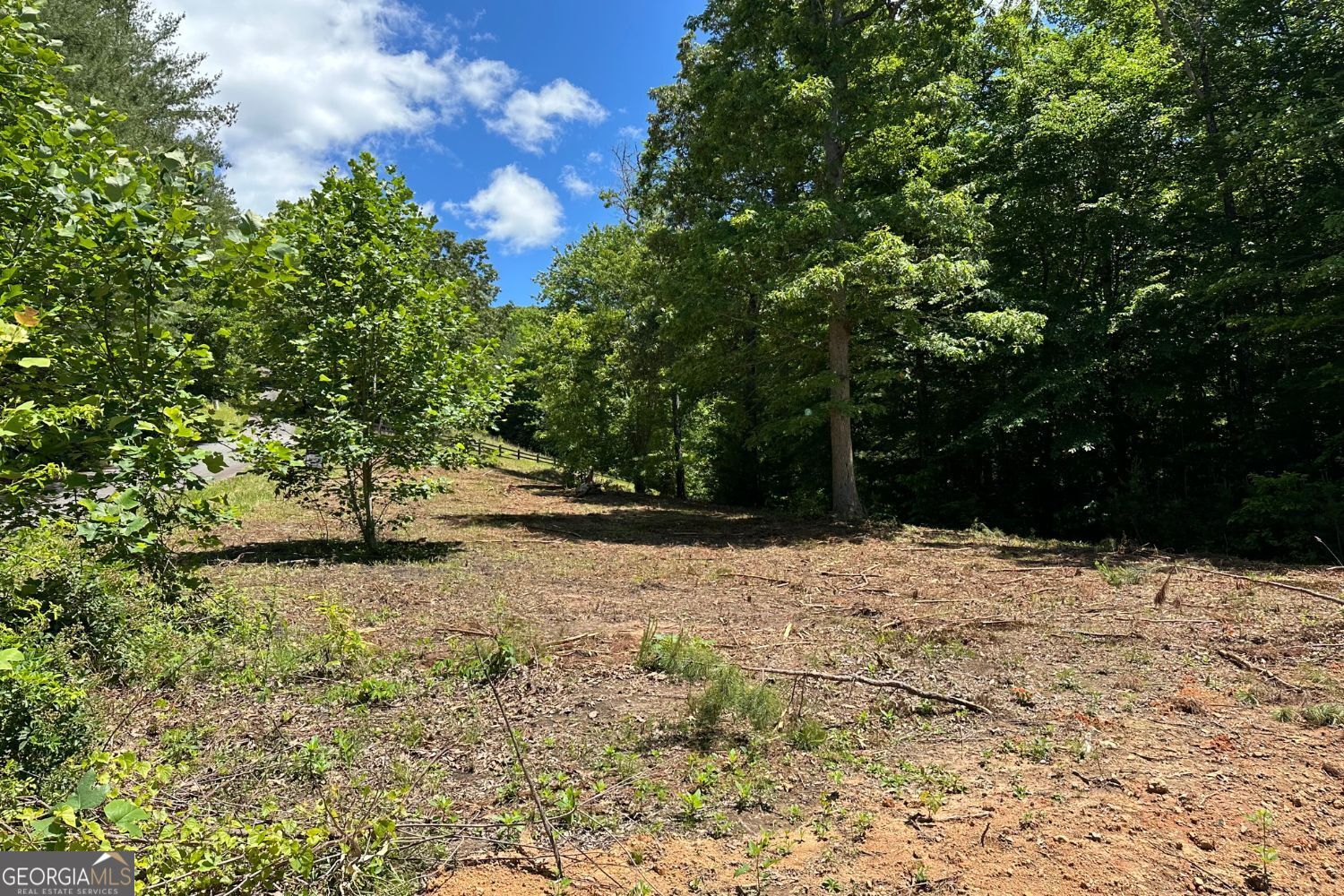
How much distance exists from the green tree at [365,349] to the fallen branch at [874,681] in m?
5.78

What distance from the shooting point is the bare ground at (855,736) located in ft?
9.32

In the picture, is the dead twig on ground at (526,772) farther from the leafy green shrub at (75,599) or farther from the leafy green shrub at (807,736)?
the leafy green shrub at (75,599)

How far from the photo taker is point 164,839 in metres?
2.47

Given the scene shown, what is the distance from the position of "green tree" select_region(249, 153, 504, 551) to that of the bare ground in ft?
5.48

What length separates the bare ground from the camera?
2.84 m

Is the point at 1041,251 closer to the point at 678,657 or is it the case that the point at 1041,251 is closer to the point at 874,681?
the point at 874,681

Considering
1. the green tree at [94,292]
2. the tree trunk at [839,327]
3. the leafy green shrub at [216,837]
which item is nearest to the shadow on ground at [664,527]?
the tree trunk at [839,327]

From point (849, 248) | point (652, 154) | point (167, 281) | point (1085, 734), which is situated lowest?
point (1085, 734)

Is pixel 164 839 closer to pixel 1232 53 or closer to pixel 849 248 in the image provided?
pixel 849 248

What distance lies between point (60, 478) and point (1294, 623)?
355 inches

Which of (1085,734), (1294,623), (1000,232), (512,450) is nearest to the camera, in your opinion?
(1085,734)

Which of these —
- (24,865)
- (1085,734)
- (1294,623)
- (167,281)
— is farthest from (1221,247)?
(24,865)

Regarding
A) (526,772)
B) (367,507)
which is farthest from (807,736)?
(367,507)

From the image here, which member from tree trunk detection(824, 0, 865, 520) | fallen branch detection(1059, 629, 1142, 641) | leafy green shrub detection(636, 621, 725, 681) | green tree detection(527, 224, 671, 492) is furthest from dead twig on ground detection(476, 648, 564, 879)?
green tree detection(527, 224, 671, 492)
